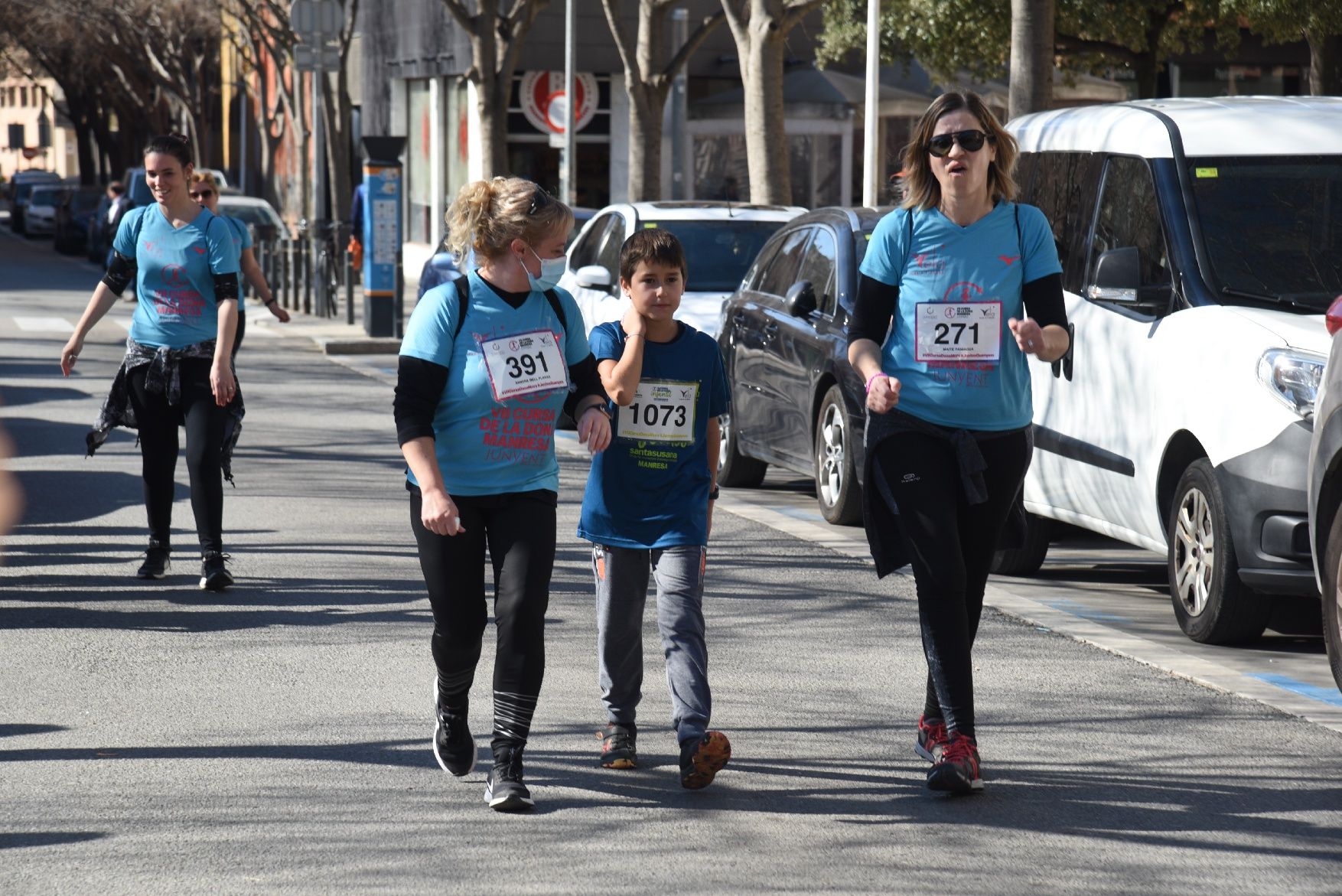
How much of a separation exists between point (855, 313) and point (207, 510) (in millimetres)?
3728

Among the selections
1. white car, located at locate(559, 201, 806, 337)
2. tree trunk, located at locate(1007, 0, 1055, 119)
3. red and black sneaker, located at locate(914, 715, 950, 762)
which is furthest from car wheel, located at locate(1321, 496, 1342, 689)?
tree trunk, located at locate(1007, 0, 1055, 119)

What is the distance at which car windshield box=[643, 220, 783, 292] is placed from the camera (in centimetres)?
1358

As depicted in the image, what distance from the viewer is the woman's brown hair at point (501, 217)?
512cm

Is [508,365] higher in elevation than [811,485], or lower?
higher

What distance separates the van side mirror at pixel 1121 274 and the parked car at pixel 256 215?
2362 cm

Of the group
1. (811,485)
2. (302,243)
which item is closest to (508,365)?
(811,485)

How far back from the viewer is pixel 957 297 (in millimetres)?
5441

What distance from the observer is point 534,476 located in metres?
5.20

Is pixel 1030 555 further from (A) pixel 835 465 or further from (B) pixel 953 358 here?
(B) pixel 953 358

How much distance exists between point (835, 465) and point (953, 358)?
4.96 metres

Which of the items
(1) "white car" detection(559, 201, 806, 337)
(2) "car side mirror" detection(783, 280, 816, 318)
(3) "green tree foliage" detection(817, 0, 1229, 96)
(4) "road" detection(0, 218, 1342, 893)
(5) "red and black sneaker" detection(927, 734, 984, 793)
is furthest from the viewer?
(3) "green tree foliage" detection(817, 0, 1229, 96)

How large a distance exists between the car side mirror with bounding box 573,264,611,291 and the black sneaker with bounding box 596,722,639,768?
23.6 ft

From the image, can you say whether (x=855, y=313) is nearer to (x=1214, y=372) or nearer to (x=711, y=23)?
(x=1214, y=372)

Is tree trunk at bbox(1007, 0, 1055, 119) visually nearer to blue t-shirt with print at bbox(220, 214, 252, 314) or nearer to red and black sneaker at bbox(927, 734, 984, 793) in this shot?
blue t-shirt with print at bbox(220, 214, 252, 314)
